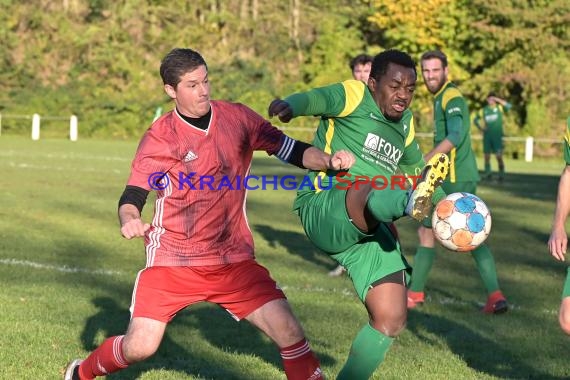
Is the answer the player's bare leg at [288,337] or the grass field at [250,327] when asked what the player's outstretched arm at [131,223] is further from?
the grass field at [250,327]

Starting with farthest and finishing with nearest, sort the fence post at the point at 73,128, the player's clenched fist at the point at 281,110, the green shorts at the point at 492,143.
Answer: the fence post at the point at 73,128 < the green shorts at the point at 492,143 < the player's clenched fist at the point at 281,110

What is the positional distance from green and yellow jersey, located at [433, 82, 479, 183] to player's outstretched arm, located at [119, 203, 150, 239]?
15.2ft

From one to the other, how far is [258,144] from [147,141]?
596 mm

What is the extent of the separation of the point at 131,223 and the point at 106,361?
3.17 feet

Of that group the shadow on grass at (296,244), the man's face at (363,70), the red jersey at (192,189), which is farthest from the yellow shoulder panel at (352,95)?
the shadow on grass at (296,244)

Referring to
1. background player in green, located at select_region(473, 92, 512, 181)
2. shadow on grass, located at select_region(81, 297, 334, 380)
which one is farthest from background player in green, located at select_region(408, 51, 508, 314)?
background player in green, located at select_region(473, 92, 512, 181)

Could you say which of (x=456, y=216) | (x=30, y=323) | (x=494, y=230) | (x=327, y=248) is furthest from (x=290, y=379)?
(x=494, y=230)

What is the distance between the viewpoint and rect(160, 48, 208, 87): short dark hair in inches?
209

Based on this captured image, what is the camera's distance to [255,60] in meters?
46.0

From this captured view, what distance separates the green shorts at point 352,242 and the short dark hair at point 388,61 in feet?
2.35

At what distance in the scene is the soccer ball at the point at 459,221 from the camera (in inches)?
200

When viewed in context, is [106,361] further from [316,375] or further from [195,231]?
[316,375]

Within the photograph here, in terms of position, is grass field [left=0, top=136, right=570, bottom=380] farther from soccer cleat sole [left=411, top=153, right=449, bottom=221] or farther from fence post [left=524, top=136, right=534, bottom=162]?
fence post [left=524, top=136, right=534, bottom=162]

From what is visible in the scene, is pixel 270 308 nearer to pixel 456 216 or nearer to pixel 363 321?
pixel 456 216
